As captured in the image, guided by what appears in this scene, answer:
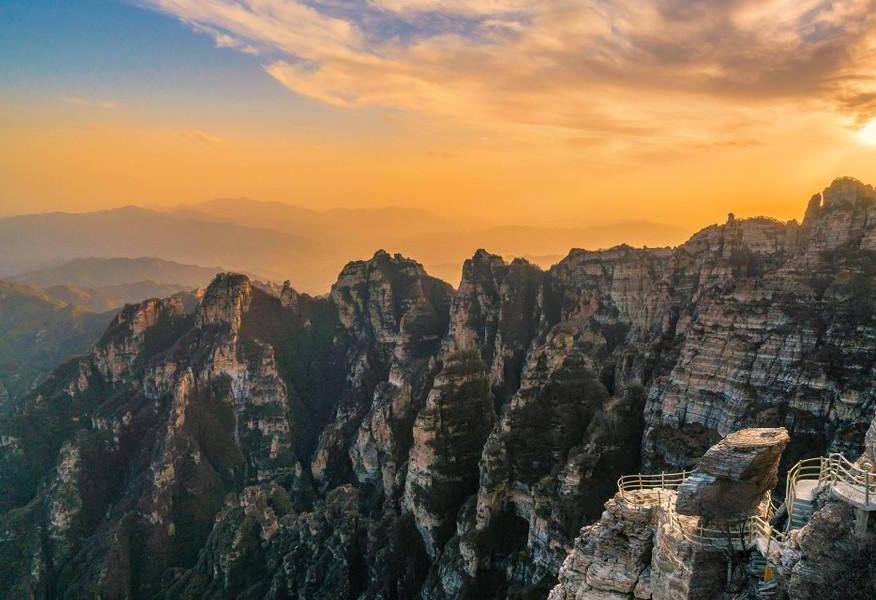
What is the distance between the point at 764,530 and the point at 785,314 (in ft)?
143

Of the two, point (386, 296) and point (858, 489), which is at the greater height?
point (858, 489)

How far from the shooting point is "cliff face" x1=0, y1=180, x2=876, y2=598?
4922 centimetres

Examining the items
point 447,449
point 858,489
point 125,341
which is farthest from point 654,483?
point 125,341

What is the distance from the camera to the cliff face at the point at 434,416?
49.2 m

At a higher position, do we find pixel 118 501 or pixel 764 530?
pixel 764 530

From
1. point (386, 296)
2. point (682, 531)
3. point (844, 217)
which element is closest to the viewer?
point (682, 531)

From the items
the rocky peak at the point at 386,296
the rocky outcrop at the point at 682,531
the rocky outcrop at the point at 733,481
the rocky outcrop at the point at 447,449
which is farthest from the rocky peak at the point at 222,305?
the rocky outcrop at the point at 733,481

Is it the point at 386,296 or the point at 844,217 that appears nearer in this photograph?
the point at 844,217

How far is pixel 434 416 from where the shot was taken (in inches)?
2589

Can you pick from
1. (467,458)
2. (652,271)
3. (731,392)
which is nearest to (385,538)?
(467,458)

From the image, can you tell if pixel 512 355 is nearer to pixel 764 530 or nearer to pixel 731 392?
pixel 731 392

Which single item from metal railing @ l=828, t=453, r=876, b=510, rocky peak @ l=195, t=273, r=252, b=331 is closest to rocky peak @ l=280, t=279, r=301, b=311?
rocky peak @ l=195, t=273, r=252, b=331

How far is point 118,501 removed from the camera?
4114 inches

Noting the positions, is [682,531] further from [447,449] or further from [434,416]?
[434,416]
